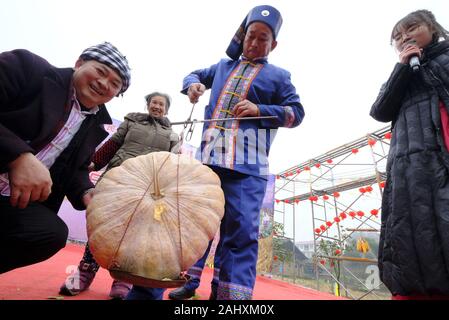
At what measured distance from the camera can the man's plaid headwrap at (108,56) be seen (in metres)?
1.37

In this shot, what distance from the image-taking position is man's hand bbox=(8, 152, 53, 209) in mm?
998

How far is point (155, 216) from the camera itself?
97cm

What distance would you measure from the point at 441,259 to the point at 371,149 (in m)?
6.28

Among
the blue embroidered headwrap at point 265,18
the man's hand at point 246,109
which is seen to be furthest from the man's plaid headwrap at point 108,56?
the blue embroidered headwrap at point 265,18

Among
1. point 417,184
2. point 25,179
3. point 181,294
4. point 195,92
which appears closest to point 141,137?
point 195,92

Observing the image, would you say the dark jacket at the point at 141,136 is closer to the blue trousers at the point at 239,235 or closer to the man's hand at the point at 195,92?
the man's hand at the point at 195,92

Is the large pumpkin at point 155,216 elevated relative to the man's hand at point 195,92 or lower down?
lower down

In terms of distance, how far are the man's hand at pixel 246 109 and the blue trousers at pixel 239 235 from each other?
0.34m

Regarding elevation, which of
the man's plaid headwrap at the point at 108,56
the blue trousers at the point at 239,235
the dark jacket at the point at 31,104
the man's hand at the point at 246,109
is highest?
the man's plaid headwrap at the point at 108,56

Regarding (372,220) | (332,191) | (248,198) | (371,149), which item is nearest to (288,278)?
(332,191)

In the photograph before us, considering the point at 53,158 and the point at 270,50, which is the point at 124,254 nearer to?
the point at 53,158

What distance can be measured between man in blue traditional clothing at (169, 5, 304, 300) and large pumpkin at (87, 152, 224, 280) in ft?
1.80

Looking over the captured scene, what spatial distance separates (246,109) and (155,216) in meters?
0.94
